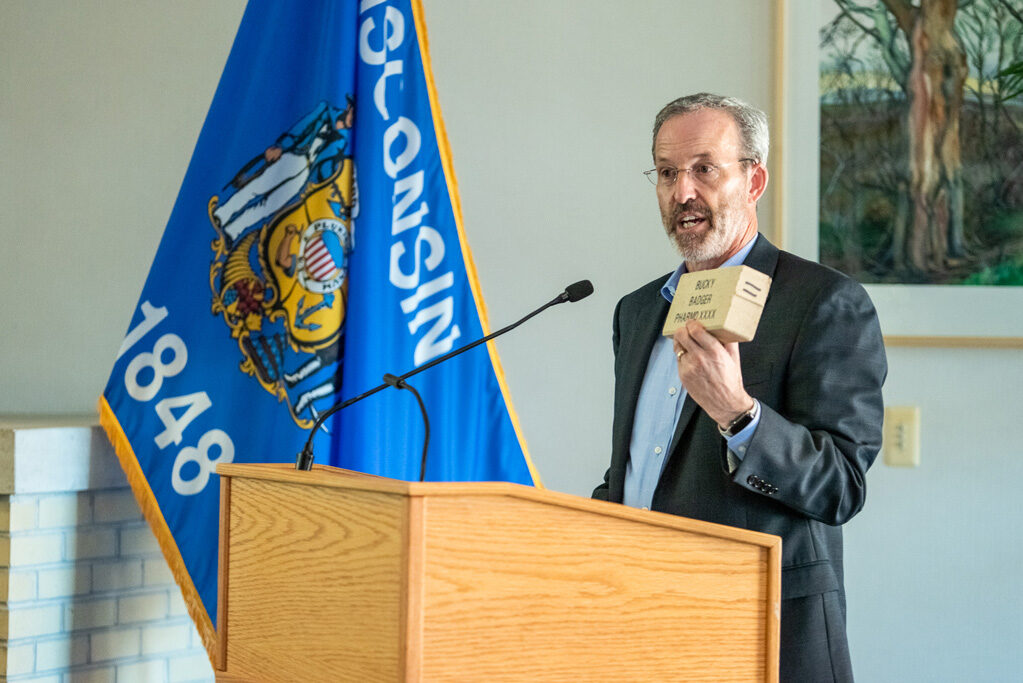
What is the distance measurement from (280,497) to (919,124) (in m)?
1.90

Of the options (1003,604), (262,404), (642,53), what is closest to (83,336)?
(262,404)

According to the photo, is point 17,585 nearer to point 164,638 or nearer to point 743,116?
point 164,638

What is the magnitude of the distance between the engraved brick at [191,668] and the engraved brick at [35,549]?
371 mm

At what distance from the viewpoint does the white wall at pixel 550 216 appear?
8.00ft

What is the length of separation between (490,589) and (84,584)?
144cm

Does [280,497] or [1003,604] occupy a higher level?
[280,497]

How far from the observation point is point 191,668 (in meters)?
2.32

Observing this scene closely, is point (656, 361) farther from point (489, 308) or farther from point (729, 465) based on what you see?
point (489, 308)

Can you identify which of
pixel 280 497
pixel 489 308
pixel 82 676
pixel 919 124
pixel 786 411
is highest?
pixel 919 124

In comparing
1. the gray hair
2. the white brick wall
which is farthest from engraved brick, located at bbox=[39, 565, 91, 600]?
the gray hair

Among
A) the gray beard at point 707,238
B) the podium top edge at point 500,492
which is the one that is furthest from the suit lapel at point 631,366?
the podium top edge at point 500,492

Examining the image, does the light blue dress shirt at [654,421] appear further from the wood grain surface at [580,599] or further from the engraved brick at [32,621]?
the engraved brick at [32,621]

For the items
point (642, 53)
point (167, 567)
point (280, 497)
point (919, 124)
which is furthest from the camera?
point (642, 53)

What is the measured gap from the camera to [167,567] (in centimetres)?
230
